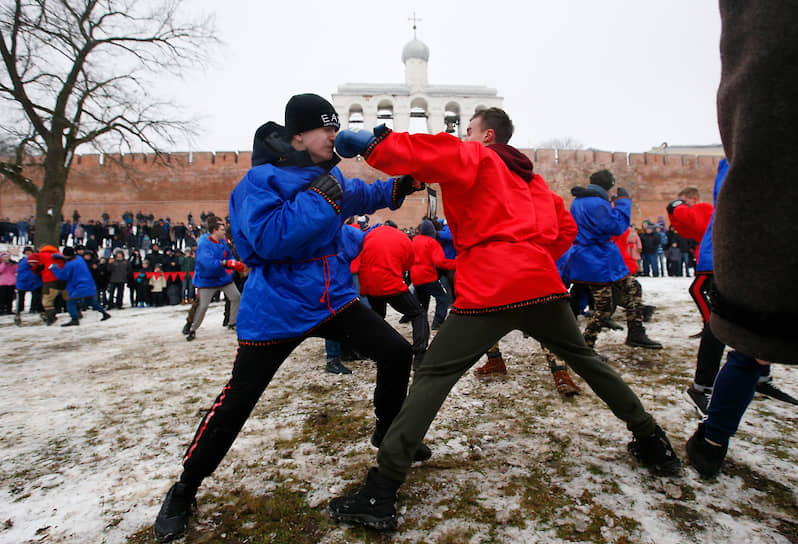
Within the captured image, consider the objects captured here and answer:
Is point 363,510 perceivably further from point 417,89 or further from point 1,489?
→ point 417,89

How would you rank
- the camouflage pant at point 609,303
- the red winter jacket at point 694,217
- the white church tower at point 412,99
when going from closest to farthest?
the red winter jacket at point 694,217, the camouflage pant at point 609,303, the white church tower at point 412,99

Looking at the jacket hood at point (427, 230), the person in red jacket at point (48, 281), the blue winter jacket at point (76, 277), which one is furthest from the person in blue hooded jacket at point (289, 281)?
the person in red jacket at point (48, 281)

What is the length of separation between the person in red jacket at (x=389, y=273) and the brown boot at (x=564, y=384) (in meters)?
1.62

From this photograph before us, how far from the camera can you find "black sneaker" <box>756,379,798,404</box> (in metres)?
2.66

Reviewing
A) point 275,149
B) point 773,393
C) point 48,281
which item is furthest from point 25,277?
point 773,393

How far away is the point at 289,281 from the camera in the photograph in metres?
1.78

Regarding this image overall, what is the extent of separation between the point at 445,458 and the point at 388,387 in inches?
22.7

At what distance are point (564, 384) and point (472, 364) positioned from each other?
170 centimetres

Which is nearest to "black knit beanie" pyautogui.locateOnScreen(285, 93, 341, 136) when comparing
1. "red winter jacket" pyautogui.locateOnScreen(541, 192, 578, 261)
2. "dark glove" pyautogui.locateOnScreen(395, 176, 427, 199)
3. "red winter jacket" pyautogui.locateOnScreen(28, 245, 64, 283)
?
"dark glove" pyautogui.locateOnScreen(395, 176, 427, 199)

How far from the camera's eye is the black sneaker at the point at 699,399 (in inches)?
102

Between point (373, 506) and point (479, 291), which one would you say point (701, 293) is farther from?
point (373, 506)

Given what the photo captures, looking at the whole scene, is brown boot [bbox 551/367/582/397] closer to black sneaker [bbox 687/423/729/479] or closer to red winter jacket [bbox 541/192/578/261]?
black sneaker [bbox 687/423/729/479]

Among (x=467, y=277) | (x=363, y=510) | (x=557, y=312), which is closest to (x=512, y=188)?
(x=467, y=277)

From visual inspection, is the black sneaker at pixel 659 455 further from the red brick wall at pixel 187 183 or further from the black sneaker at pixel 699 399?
the red brick wall at pixel 187 183
